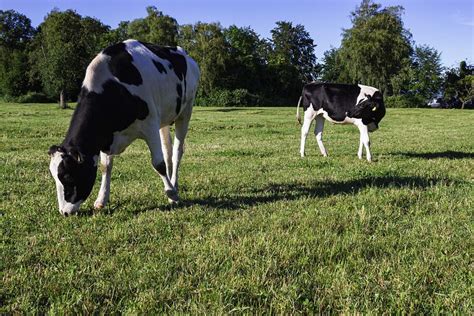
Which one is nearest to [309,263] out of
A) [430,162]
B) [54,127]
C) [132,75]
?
[132,75]

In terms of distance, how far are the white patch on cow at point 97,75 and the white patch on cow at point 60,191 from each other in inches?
40.2

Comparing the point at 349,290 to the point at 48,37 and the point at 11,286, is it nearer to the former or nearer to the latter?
the point at 11,286

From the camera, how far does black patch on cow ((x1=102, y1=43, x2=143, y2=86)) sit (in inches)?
247

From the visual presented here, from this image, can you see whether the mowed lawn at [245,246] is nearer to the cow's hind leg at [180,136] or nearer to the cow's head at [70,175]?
the cow's head at [70,175]

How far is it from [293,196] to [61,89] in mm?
39578

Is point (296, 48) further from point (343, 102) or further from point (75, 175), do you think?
point (75, 175)

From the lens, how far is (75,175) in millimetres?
5711


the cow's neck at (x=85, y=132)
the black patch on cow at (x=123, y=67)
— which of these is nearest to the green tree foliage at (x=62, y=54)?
the black patch on cow at (x=123, y=67)

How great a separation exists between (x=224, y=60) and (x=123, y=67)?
5943 cm

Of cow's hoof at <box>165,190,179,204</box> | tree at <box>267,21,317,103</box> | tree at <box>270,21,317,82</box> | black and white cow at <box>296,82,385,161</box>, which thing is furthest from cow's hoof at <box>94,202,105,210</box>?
tree at <box>270,21,317,82</box>

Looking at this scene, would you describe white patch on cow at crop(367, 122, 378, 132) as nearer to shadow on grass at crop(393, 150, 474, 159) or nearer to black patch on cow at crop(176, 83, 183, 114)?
shadow on grass at crop(393, 150, 474, 159)

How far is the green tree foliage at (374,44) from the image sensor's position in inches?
2495

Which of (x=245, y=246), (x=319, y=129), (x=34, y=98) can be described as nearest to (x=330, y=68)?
(x=34, y=98)

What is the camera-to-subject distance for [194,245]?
474cm
